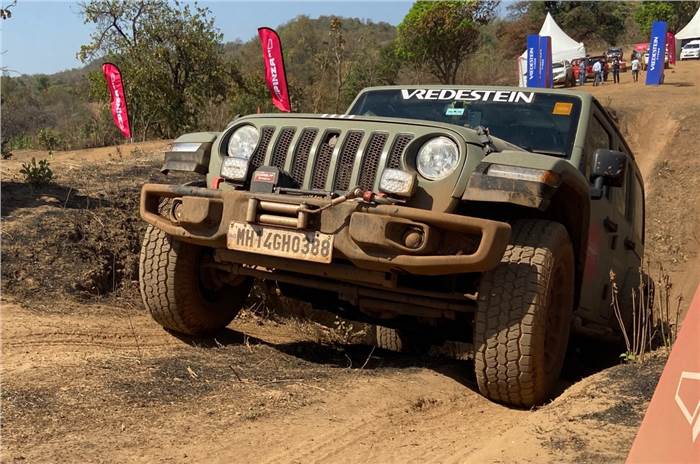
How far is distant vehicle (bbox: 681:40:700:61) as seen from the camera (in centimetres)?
3662

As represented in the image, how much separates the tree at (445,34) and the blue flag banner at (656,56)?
823cm

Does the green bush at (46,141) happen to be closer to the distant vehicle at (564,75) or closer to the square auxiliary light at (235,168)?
the square auxiliary light at (235,168)

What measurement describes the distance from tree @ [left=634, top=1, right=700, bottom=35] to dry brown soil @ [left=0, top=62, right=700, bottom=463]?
1865 inches

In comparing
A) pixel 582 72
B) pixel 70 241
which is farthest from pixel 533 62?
pixel 70 241

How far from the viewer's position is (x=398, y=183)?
368 cm

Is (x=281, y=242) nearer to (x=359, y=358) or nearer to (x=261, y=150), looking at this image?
(x=261, y=150)

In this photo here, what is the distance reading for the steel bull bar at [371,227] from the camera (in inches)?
135

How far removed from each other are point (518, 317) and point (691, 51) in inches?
1498

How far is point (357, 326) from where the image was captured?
659cm

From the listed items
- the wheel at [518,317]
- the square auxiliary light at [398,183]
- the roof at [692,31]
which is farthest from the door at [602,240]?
the roof at [692,31]

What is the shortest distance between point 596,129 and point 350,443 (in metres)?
3.10

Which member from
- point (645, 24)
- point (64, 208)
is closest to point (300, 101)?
point (64, 208)

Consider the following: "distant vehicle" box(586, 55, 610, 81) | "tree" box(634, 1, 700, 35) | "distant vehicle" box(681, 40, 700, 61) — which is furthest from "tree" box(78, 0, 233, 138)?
"tree" box(634, 1, 700, 35)

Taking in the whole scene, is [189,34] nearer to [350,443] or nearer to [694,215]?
[694,215]
